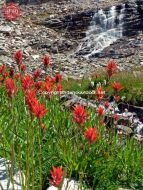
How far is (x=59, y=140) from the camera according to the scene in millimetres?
7465

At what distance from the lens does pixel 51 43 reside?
42.4 metres

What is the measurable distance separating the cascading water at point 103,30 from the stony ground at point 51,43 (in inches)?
39.9

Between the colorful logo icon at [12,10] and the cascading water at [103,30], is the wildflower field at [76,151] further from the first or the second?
the colorful logo icon at [12,10]

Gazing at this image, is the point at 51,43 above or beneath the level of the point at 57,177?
beneath

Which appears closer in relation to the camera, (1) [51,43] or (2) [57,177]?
(2) [57,177]

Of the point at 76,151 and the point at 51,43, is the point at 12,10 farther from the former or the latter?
the point at 76,151

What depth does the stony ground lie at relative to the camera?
3653cm

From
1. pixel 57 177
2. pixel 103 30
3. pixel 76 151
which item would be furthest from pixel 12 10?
pixel 57 177

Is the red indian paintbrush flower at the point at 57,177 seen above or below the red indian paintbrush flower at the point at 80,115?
below

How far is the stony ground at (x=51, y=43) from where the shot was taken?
3653 centimetres

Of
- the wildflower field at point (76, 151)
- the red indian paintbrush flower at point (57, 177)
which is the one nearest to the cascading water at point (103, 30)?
the wildflower field at point (76, 151)

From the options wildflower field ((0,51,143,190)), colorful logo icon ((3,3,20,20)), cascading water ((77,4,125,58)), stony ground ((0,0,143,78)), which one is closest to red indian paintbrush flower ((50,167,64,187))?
wildflower field ((0,51,143,190))

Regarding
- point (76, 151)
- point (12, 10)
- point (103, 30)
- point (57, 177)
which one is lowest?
point (103, 30)

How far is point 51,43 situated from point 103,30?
516cm
